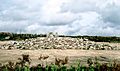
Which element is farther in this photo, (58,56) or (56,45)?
(56,45)

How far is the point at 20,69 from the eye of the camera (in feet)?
26.1

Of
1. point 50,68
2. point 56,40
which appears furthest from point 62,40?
point 50,68

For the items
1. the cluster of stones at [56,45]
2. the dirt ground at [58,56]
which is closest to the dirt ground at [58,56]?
the dirt ground at [58,56]

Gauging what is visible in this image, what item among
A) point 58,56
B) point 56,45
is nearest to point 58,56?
point 58,56

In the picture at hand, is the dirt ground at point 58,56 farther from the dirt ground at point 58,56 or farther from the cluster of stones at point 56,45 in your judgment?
the cluster of stones at point 56,45

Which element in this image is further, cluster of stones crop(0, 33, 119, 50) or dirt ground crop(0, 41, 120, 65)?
cluster of stones crop(0, 33, 119, 50)

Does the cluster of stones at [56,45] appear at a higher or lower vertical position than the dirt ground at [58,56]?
lower

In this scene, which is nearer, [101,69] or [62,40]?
[101,69]

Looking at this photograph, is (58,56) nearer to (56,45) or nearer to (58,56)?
(58,56)

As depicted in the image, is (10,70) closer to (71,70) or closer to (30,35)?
(71,70)

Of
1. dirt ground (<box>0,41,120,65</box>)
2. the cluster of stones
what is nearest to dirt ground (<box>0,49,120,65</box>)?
dirt ground (<box>0,41,120,65</box>)

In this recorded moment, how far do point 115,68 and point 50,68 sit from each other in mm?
1715

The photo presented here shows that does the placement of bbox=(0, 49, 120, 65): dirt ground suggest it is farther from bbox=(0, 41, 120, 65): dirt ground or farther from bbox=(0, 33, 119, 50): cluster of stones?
bbox=(0, 33, 119, 50): cluster of stones

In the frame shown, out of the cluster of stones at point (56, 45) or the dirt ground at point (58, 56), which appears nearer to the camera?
the dirt ground at point (58, 56)
